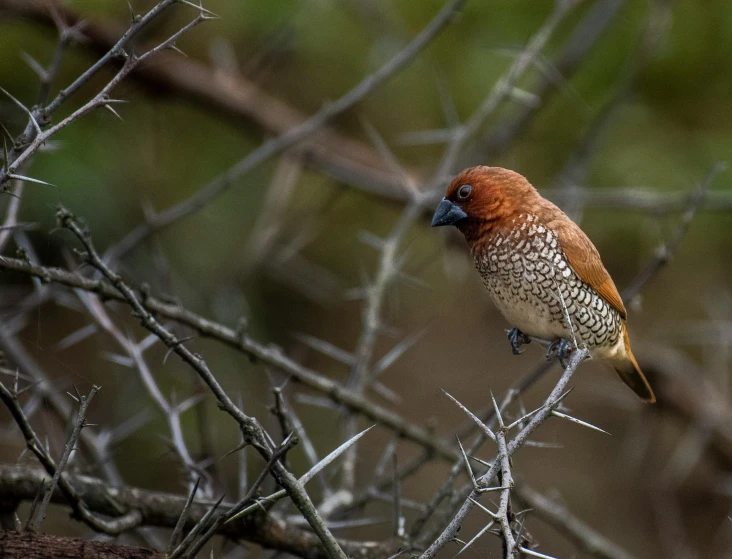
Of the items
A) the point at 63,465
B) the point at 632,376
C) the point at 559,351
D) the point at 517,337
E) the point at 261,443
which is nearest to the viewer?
the point at 63,465

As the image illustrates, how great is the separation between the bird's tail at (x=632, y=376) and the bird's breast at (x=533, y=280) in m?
0.55

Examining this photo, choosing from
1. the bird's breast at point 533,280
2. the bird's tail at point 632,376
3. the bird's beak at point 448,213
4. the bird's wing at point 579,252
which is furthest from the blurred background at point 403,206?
the bird's beak at point 448,213

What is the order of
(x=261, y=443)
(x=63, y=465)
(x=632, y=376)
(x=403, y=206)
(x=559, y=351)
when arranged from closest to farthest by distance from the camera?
(x=63, y=465) < (x=261, y=443) < (x=559, y=351) < (x=632, y=376) < (x=403, y=206)

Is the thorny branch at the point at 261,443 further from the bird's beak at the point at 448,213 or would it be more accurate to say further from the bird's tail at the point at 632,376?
the bird's tail at the point at 632,376

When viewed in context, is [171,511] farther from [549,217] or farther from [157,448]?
[157,448]

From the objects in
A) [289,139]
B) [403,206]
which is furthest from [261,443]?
[403,206]

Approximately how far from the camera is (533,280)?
3.41 m

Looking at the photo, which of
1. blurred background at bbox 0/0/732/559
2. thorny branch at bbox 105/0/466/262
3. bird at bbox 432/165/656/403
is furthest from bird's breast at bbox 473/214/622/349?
blurred background at bbox 0/0/732/559

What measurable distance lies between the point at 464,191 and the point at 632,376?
1415 mm

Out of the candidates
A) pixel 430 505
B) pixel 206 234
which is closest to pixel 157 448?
pixel 206 234

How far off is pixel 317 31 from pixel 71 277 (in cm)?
428

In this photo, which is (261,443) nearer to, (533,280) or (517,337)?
(533,280)

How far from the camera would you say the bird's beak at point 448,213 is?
3.39m

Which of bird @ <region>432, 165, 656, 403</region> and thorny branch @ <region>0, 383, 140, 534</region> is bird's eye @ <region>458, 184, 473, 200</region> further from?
thorny branch @ <region>0, 383, 140, 534</region>
